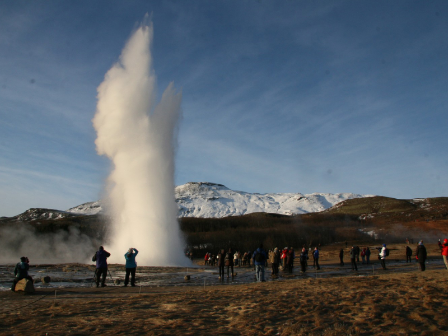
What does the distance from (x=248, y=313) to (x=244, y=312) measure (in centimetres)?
15

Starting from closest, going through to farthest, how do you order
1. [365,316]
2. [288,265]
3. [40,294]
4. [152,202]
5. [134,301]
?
1. [365,316]
2. [134,301]
3. [40,294]
4. [288,265]
5. [152,202]

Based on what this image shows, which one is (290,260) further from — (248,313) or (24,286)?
Answer: (24,286)

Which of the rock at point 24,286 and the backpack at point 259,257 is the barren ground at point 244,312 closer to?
the rock at point 24,286

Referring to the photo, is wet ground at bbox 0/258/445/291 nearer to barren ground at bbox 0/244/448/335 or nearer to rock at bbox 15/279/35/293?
rock at bbox 15/279/35/293

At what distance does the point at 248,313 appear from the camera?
9109 mm

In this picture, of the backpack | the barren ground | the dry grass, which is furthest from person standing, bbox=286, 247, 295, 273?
the dry grass

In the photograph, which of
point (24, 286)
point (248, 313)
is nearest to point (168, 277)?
point (24, 286)

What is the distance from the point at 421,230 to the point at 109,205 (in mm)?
93774

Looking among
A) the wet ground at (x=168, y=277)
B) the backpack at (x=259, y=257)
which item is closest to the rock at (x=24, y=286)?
the wet ground at (x=168, y=277)

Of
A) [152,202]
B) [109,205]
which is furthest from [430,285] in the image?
[109,205]

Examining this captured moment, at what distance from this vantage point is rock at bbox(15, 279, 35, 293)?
12281 millimetres

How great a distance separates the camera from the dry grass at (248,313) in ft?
25.7

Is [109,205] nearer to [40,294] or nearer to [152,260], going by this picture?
[152,260]

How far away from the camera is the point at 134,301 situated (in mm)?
10531
